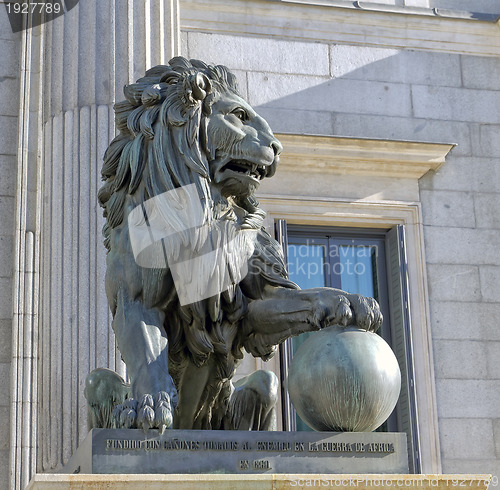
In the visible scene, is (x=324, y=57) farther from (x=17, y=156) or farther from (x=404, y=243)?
(x=17, y=156)

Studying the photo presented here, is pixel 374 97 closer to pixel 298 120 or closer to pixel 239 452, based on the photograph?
pixel 298 120

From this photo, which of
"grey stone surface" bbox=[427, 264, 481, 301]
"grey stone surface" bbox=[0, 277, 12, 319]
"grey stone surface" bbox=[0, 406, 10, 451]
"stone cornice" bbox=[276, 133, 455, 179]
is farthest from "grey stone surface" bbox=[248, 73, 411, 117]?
"grey stone surface" bbox=[0, 406, 10, 451]

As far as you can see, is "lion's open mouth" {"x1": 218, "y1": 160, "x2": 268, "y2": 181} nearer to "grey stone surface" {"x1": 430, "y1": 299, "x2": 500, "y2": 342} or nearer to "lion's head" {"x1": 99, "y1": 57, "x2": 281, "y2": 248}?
"lion's head" {"x1": 99, "y1": 57, "x2": 281, "y2": 248}

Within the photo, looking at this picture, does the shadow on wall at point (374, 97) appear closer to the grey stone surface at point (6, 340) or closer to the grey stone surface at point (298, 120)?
the grey stone surface at point (298, 120)

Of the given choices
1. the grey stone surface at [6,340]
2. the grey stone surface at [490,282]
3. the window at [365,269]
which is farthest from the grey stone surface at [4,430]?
the grey stone surface at [490,282]

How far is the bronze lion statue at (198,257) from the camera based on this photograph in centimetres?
580

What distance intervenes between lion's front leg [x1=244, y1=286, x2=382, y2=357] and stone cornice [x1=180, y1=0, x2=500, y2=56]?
5.92m

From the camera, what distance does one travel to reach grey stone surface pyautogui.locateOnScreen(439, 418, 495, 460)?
10836 mm

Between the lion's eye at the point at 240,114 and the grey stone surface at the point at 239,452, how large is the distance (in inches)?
64.2

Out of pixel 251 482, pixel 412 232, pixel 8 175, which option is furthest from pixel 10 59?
pixel 251 482

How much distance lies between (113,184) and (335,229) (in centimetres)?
555

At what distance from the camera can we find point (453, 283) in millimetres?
11312

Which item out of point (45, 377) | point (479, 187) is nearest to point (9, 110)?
point (45, 377)

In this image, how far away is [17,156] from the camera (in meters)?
10.1
